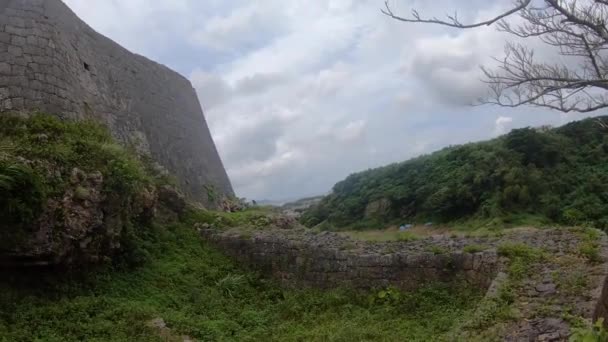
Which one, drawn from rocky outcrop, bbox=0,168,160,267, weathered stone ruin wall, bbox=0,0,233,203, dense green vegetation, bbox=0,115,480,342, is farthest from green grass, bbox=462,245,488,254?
weathered stone ruin wall, bbox=0,0,233,203

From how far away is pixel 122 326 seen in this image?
4.98 m

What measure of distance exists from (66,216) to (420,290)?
407cm

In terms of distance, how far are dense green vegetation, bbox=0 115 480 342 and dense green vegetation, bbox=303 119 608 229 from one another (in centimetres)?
1045

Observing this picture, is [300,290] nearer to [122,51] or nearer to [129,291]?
[129,291]

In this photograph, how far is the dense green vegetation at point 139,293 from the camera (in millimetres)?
4906

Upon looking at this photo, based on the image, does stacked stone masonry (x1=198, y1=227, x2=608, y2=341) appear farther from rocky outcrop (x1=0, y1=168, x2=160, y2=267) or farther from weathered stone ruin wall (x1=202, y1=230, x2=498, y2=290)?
rocky outcrop (x1=0, y1=168, x2=160, y2=267)

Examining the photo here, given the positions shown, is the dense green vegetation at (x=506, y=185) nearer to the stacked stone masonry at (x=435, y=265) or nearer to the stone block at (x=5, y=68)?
the stacked stone masonry at (x=435, y=265)

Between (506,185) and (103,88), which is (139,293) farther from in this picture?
(506,185)

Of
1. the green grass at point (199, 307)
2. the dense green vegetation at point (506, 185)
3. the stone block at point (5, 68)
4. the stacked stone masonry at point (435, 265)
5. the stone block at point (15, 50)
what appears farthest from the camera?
the dense green vegetation at point (506, 185)

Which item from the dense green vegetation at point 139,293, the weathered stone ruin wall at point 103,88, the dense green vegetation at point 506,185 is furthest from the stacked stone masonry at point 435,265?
the dense green vegetation at point 506,185

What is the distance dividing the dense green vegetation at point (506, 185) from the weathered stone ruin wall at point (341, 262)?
9.67m

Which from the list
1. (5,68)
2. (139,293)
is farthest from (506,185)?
(5,68)

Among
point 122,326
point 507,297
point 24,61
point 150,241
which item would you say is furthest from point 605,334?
point 24,61

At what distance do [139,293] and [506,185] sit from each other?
49.8 feet
